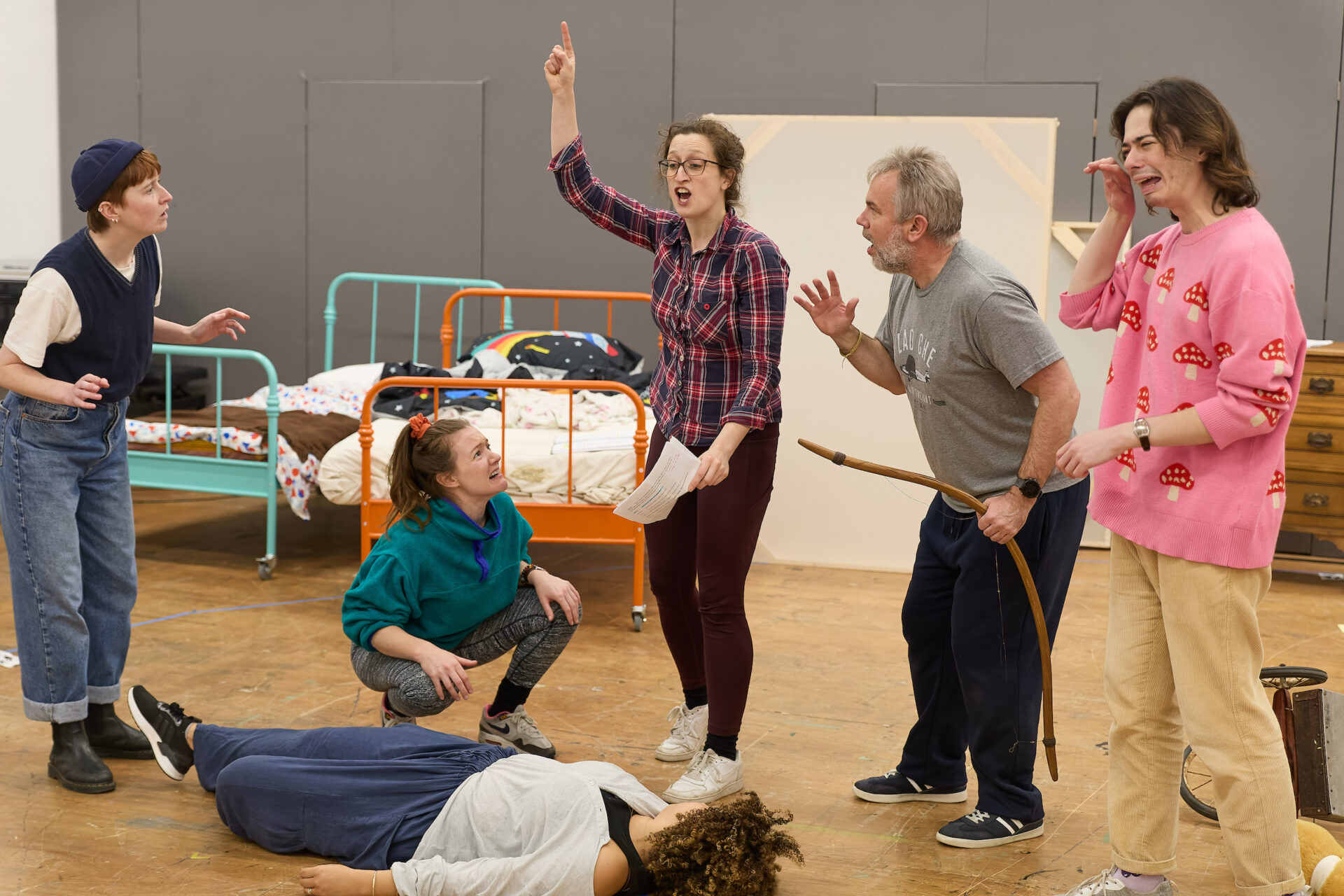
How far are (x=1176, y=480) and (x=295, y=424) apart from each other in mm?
3690

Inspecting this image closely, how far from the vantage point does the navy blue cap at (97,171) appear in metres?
2.62

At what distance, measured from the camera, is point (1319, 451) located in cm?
496

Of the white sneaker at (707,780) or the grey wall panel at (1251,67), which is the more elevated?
the grey wall panel at (1251,67)

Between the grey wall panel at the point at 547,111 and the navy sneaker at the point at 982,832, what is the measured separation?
3923 mm

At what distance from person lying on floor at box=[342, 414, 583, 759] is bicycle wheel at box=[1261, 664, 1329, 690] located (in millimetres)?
1599

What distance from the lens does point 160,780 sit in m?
2.85

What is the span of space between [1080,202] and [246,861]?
15.4 ft

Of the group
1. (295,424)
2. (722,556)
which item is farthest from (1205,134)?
(295,424)

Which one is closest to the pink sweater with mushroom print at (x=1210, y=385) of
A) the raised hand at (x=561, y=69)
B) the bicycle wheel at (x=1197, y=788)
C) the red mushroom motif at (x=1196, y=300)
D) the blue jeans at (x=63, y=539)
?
the red mushroom motif at (x=1196, y=300)

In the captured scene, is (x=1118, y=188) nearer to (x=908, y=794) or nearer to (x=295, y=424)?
(x=908, y=794)

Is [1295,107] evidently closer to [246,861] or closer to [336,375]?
[336,375]

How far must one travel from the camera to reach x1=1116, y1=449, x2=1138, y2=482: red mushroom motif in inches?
83.7

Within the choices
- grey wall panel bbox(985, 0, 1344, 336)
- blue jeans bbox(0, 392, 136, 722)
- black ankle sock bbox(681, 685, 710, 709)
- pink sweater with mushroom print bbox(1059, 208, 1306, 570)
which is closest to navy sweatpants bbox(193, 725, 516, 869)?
blue jeans bbox(0, 392, 136, 722)

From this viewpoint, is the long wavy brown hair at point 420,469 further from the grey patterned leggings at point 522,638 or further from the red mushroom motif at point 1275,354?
the red mushroom motif at point 1275,354
